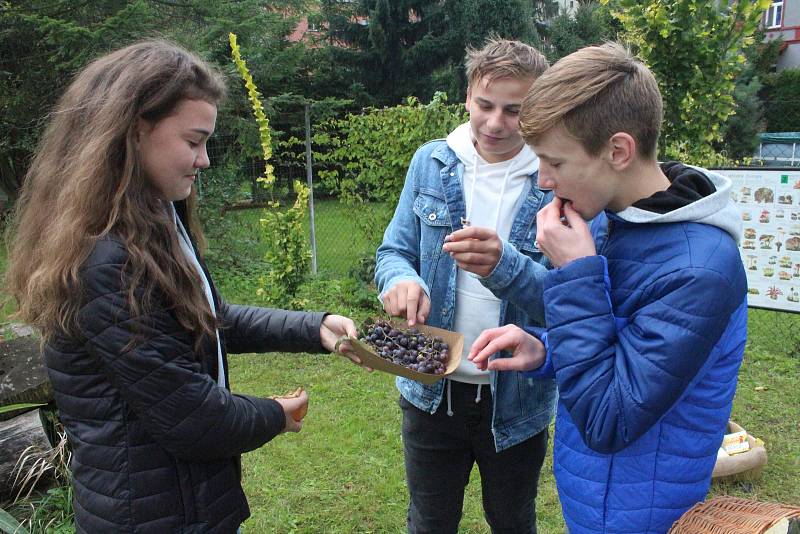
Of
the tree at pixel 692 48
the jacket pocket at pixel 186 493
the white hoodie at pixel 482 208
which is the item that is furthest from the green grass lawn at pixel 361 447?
the tree at pixel 692 48

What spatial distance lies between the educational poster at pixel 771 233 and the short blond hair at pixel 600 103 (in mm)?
3584

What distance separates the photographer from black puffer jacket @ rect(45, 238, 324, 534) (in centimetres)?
143

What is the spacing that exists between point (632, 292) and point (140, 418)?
3.94 ft

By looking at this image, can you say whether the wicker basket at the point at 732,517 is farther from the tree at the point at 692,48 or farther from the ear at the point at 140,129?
the tree at the point at 692,48

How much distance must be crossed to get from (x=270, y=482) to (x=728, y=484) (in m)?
2.67

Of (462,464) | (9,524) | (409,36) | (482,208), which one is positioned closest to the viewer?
(482,208)

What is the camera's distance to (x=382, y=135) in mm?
6891

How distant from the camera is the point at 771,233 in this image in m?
4.59

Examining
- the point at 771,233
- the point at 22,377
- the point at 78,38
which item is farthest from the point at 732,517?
the point at 78,38

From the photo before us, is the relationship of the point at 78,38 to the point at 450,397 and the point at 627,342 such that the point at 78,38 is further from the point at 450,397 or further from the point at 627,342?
the point at 627,342

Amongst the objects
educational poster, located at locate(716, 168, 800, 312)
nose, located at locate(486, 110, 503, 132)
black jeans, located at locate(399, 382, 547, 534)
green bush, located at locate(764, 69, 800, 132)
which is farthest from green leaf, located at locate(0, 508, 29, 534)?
green bush, located at locate(764, 69, 800, 132)

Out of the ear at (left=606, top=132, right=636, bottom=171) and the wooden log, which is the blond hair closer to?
the ear at (left=606, top=132, right=636, bottom=171)

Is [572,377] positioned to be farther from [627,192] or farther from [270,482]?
[270,482]

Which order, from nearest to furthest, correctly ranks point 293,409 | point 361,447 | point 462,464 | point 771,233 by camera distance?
point 293,409 → point 462,464 → point 361,447 → point 771,233
